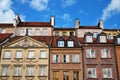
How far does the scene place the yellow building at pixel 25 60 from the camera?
38.1m

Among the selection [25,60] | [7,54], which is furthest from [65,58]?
[7,54]

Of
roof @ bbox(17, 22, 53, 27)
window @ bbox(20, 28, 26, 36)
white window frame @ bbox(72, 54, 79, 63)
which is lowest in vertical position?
white window frame @ bbox(72, 54, 79, 63)

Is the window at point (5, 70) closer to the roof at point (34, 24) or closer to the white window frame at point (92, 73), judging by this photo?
the white window frame at point (92, 73)

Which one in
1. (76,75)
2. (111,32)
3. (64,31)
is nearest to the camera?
(76,75)

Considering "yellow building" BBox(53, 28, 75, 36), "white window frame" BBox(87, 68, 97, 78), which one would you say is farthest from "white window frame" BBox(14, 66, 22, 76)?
"yellow building" BBox(53, 28, 75, 36)

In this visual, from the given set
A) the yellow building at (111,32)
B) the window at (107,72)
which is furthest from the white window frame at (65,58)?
the yellow building at (111,32)

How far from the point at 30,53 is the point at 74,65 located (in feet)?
26.7

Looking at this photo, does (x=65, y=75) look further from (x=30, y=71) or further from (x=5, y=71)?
(x=5, y=71)

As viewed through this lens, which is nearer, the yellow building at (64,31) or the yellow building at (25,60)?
the yellow building at (25,60)

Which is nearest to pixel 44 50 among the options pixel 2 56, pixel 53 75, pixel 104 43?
pixel 53 75

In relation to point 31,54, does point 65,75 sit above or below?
below

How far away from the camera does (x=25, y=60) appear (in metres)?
39.2

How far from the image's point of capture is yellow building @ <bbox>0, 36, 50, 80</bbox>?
38094 millimetres

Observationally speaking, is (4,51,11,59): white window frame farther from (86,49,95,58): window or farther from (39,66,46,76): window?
(86,49,95,58): window
